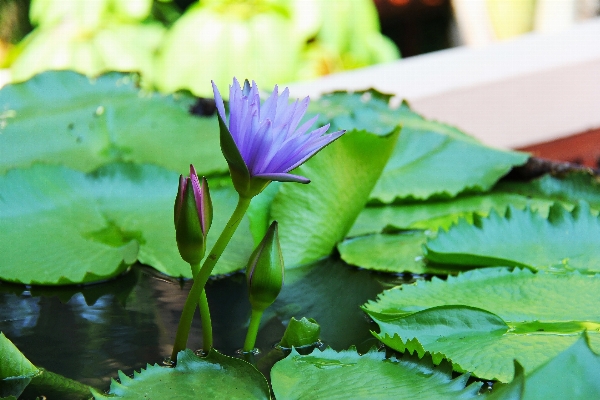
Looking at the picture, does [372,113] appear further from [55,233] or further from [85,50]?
[85,50]

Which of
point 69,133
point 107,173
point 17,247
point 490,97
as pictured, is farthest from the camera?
point 490,97

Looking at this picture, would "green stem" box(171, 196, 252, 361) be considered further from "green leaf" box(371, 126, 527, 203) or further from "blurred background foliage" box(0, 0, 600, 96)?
"blurred background foliage" box(0, 0, 600, 96)

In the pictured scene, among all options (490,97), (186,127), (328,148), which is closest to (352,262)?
(328,148)

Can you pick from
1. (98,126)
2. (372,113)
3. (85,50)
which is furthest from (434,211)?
(85,50)

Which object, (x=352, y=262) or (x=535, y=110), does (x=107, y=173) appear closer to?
(x=352, y=262)

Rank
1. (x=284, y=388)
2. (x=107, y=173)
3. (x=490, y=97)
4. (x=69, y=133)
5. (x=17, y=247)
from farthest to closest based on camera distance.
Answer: (x=490, y=97) → (x=69, y=133) → (x=107, y=173) → (x=17, y=247) → (x=284, y=388)
